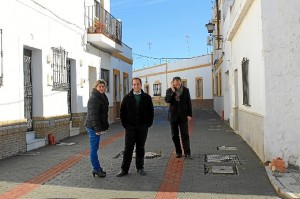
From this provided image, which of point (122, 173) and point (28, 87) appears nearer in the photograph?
point (122, 173)

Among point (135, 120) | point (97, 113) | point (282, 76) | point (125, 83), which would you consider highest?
point (125, 83)

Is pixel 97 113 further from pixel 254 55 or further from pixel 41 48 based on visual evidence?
pixel 41 48

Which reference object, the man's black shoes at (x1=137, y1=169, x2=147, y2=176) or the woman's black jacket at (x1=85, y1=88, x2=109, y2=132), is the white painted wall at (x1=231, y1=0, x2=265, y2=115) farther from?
the woman's black jacket at (x1=85, y1=88, x2=109, y2=132)

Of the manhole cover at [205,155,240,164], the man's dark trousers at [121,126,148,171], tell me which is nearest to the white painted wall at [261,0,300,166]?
the manhole cover at [205,155,240,164]

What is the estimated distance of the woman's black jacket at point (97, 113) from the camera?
7184 millimetres

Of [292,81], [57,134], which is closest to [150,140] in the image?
[57,134]

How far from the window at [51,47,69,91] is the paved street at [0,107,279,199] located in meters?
2.76

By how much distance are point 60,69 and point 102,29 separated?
4.31 metres

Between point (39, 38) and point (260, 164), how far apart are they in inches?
280

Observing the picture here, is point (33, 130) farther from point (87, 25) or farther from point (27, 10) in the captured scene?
point (87, 25)

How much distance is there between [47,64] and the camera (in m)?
12.2

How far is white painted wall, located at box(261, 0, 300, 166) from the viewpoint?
25.3 ft

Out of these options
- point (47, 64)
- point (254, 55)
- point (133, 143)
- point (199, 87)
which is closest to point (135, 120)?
point (133, 143)

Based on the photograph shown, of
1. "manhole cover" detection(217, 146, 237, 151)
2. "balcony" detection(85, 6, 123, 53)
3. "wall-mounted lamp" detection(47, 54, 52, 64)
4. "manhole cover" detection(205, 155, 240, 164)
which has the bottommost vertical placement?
"manhole cover" detection(205, 155, 240, 164)
